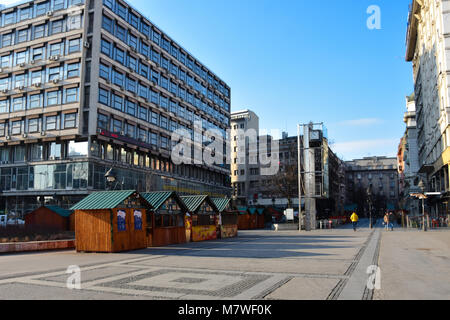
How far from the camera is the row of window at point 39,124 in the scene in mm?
45500

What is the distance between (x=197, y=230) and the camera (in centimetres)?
2636

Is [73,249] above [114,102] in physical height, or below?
below

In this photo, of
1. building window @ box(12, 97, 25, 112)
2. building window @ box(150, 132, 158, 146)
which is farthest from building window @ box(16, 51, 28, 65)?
building window @ box(150, 132, 158, 146)

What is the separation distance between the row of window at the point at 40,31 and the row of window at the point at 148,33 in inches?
149

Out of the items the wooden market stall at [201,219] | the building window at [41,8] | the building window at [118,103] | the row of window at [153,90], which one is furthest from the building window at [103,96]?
the wooden market stall at [201,219]

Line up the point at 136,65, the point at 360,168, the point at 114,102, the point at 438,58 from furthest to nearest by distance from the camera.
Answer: the point at 360,168
the point at 136,65
the point at 114,102
the point at 438,58

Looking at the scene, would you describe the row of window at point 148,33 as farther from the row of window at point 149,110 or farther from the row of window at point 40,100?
the row of window at point 40,100

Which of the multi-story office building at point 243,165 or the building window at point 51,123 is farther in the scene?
the multi-story office building at point 243,165

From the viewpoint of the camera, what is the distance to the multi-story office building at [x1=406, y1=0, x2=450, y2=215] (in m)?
38.4

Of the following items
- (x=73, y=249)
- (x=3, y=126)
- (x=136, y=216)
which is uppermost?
(x=3, y=126)

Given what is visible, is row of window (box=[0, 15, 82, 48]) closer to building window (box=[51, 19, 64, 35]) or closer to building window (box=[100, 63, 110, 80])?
building window (box=[51, 19, 64, 35])

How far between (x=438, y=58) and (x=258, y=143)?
202 feet

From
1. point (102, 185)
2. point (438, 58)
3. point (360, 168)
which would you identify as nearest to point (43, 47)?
point (102, 185)
